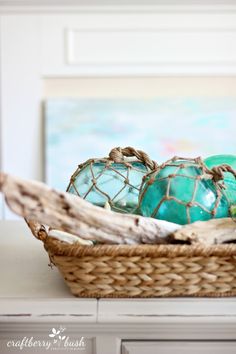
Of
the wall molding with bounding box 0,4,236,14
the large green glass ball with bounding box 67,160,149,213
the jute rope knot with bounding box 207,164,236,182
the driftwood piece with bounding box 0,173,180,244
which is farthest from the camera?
the wall molding with bounding box 0,4,236,14

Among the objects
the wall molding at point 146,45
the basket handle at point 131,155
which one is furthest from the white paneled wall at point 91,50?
Answer: the basket handle at point 131,155

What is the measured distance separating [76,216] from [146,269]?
9 cm

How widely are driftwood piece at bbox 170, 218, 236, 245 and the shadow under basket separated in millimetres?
18

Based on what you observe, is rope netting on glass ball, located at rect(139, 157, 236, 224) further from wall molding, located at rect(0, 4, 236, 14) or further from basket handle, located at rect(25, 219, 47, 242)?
wall molding, located at rect(0, 4, 236, 14)

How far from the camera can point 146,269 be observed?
0.49 meters

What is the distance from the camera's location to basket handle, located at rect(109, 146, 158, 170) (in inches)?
26.3

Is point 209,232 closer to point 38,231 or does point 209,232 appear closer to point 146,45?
point 38,231

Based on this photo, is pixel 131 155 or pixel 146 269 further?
pixel 131 155

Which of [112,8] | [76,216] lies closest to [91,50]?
[112,8]

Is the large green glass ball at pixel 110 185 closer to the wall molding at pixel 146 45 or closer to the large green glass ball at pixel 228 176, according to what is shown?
the large green glass ball at pixel 228 176

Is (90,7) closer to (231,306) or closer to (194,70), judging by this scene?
(194,70)

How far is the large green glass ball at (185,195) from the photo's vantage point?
20.7 inches

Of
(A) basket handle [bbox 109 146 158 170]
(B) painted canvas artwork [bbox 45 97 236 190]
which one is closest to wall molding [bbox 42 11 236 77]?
(B) painted canvas artwork [bbox 45 97 236 190]

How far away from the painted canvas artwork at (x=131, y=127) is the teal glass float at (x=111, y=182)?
157 cm
